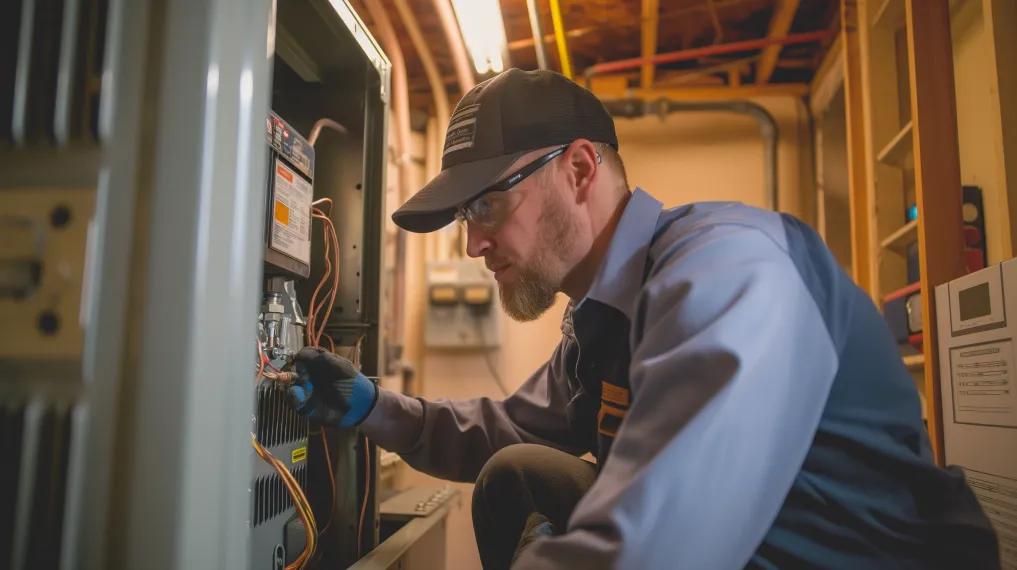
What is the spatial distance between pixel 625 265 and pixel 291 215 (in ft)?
1.71

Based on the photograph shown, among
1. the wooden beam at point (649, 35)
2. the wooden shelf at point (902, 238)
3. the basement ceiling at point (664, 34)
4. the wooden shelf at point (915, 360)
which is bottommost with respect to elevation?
the wooden shelf at point (915, 360)

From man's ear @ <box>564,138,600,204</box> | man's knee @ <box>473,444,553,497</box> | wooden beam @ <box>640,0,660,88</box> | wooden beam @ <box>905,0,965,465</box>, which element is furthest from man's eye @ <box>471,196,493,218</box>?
wooden beam @ <box>640,0,660,88</box>

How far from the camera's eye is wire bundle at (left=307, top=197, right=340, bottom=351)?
1245 millimetres

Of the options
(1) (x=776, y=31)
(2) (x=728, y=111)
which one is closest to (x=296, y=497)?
(1) (x=776, y=31)

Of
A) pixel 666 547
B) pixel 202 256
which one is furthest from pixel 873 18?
pixel 202 256

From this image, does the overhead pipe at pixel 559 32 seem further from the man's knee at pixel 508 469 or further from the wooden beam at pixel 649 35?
the man's knee at pixel 508 469

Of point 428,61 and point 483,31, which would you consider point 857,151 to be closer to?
point 483,31

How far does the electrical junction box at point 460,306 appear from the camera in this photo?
2.82 metres

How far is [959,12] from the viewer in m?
1.84

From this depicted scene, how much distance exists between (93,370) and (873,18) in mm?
2431

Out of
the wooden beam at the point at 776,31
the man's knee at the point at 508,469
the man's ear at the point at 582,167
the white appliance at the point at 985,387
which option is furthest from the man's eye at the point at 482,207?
the wooden beam at the point at 776,31

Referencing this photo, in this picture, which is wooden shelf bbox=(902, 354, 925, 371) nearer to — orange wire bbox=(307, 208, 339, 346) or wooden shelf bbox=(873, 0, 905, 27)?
wooden shelf bbox=(873, 0, 905, 27)

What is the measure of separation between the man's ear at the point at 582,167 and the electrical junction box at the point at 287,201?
0.43 metres

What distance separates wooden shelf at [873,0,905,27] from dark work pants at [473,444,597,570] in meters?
1.77
